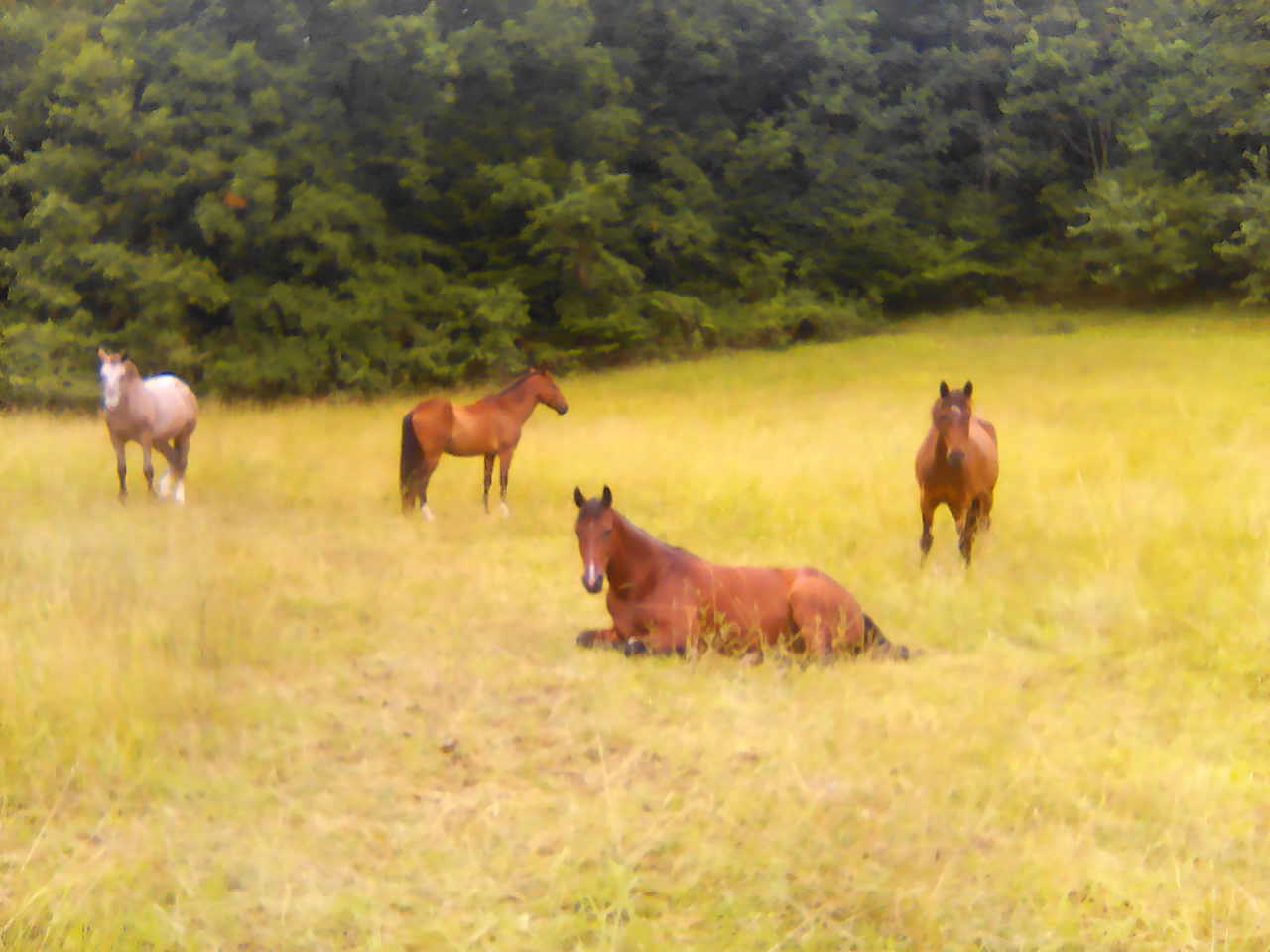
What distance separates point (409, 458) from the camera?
9992 millimetres

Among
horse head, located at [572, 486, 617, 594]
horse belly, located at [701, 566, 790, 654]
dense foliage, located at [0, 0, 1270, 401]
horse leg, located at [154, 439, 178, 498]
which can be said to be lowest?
horse belly, located at [701, 566, 790, 654]

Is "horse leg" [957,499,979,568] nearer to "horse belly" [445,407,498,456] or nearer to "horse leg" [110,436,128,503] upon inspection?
"horse belly" [445,407,498,456]

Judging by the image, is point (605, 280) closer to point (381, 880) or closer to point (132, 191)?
point (132, 191)

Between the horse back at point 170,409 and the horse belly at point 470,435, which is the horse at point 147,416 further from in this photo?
the horse belly at point 470,435

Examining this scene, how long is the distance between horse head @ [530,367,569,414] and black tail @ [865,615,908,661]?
18.5 feet

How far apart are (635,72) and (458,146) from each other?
5768 mm

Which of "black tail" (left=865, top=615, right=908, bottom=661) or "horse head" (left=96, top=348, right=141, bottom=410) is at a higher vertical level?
"horse head" (left=96, top=348, right=141, bottom=410)

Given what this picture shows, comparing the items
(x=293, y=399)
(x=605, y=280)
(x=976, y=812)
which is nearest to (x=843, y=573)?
(x=976, y=812)

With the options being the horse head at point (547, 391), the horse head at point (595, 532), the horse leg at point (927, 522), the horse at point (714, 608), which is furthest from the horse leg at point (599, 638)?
the horse head at point (547, 391)

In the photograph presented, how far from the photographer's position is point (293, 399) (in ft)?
67.3

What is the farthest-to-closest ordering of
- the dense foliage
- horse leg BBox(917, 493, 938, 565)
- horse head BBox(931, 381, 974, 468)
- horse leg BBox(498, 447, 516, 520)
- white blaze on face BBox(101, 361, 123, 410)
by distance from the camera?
the dense foliage, horse leg BBox(498, 447, 516, 520), white blaze on face BBox(101, 361, 123, 410), horse leg BBox(917, 493, 938, 565), horse head BBox(931, 381, 974, 468)

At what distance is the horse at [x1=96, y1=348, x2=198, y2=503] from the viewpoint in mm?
9945

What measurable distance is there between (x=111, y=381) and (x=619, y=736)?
7.18m

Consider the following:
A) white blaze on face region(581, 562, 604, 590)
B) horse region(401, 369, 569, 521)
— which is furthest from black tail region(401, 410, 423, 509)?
white blaze on face region(581, 562, 604, 590)
